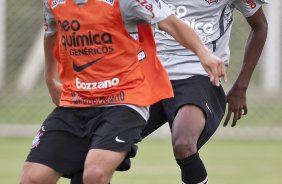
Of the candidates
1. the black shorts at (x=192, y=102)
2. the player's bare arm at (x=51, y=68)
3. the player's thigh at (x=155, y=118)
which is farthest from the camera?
the player's thigh at (x=155, y=118)

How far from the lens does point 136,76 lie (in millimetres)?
6125

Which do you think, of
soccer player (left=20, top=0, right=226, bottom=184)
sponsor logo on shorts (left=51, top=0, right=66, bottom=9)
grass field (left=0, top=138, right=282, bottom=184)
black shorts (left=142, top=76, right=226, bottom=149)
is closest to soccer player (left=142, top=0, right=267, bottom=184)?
A: black shorts (left=142, top=76, right=226, bottom=149)

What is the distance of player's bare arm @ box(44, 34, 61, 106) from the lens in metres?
6.56

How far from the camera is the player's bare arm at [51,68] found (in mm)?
6562

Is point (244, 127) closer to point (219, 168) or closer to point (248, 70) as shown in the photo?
point (219, 168)

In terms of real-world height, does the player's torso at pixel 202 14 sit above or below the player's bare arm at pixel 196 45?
below

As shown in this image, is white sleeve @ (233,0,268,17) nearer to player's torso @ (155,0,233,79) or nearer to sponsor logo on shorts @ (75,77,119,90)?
player's torso @ (155,0,233,79)

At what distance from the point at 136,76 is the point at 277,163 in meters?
5.56

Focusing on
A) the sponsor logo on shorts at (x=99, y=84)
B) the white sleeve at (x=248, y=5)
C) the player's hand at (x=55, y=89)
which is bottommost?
the player's hand at (x=55, y=89)

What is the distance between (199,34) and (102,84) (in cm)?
134

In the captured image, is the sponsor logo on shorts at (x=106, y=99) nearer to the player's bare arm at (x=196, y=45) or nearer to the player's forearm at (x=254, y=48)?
the player's bare arm at (x=196, y=45)

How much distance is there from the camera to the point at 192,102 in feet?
23.0

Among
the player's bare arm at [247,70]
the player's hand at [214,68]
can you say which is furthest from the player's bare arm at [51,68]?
the player's bare arm at [247,70]

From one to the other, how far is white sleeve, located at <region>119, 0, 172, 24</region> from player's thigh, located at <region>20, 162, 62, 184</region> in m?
1.00
